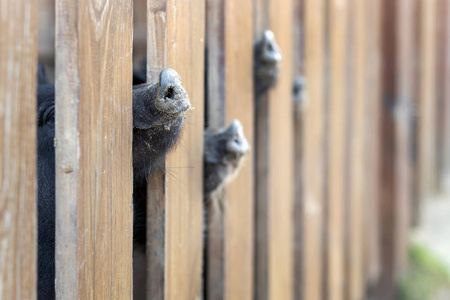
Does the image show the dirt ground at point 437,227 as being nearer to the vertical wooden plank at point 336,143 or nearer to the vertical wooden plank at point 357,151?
the vertical wooden plank at point 357,151

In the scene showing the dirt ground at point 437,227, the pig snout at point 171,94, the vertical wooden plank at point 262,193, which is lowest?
the dirt ground at point 437,227

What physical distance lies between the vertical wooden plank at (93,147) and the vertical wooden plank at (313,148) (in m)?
1.34

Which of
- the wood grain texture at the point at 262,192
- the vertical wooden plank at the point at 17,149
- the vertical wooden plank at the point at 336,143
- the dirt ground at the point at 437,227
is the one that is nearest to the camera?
the vertical wooden plank at the point at 17,149

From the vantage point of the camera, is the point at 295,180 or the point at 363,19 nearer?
Answer: the point at 295,180

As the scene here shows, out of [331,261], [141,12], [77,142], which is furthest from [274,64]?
[141,12]

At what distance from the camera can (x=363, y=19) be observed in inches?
105

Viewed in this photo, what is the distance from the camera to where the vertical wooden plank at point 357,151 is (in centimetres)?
256

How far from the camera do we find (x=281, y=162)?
1851 mm

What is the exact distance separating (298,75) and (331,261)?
966 mm

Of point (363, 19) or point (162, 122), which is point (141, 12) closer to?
point (363, 19)

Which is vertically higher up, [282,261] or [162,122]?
[162,122]

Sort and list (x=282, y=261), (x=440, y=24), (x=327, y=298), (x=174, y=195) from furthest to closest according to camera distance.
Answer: (x=440, y=24)
(x=327, y=298)
(x=282, y=261)
(x=174, y=195)

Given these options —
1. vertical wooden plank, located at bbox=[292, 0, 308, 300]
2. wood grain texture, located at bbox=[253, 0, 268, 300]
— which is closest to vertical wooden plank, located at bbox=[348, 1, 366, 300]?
vertical wooden plank, located at bbox=[292, 0, 308, 300]

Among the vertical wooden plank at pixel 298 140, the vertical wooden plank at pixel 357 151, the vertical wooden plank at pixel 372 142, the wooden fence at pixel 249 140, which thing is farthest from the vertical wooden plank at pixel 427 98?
the vertical wooden plank at pixel 298 140
